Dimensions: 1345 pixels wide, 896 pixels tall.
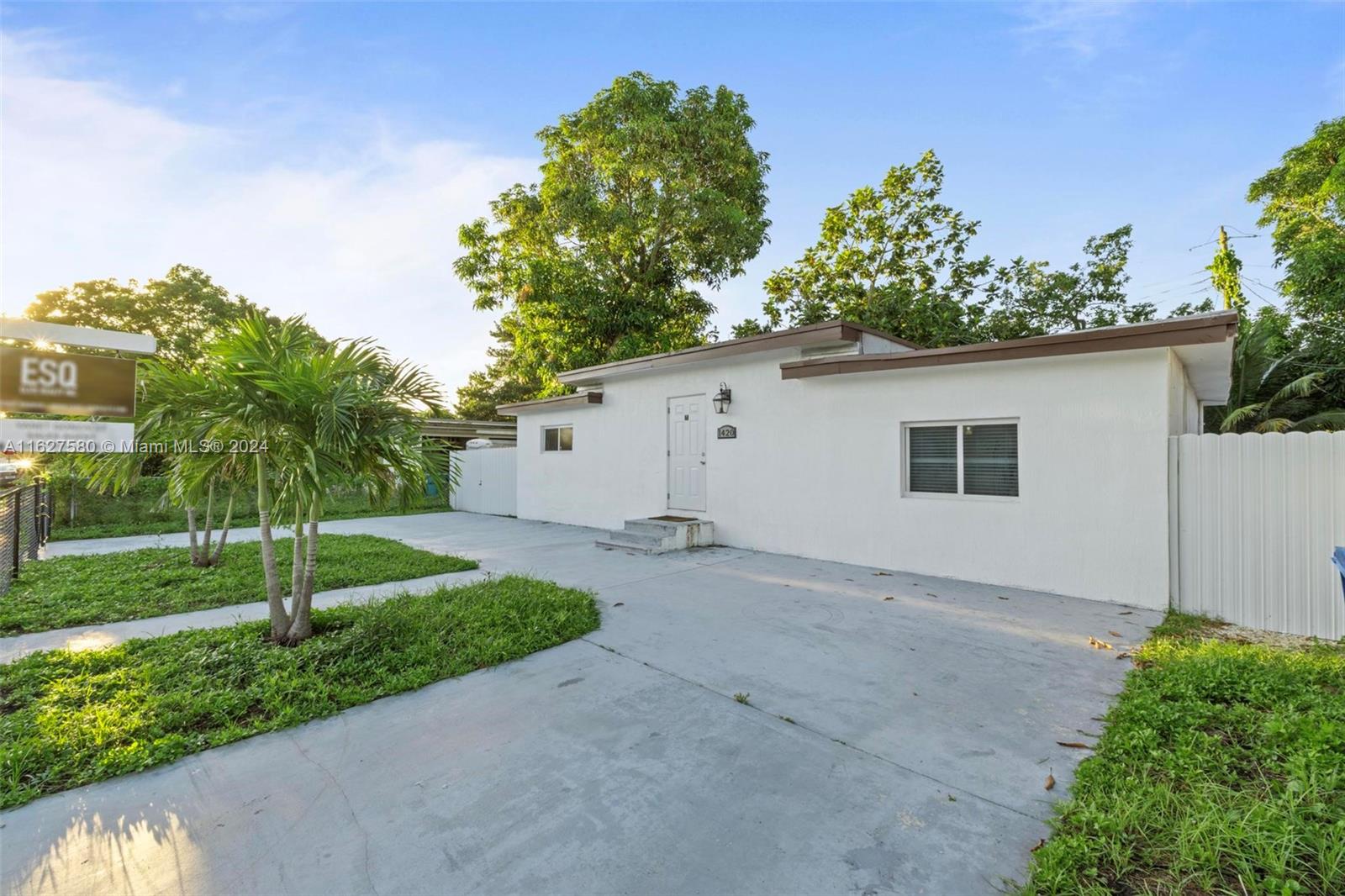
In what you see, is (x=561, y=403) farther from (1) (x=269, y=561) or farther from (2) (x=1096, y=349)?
(2) (x=1096, y=349)

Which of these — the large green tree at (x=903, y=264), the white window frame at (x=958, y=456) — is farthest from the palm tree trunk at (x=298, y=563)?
the large green tree at (x=903, y=264)

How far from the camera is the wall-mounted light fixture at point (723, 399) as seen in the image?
8391mm

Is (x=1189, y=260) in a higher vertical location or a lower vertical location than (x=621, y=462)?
higher

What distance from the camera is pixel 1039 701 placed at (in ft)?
10.4

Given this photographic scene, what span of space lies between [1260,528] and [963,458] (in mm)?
2406

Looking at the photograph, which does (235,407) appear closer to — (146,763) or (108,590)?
(146,763)

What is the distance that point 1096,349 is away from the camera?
5215mm

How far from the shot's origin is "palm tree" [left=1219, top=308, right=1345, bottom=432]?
424 inches

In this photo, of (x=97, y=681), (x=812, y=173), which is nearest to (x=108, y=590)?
(x=97, y=681)

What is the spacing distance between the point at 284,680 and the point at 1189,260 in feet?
74.3

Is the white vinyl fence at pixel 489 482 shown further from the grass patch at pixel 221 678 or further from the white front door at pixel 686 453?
the grass patch at pixel 221 678

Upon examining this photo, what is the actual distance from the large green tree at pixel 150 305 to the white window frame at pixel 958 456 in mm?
18891

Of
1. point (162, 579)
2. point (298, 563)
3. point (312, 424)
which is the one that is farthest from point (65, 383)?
point (162, 579)

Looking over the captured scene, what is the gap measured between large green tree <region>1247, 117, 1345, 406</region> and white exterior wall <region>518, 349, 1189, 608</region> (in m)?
8.83
